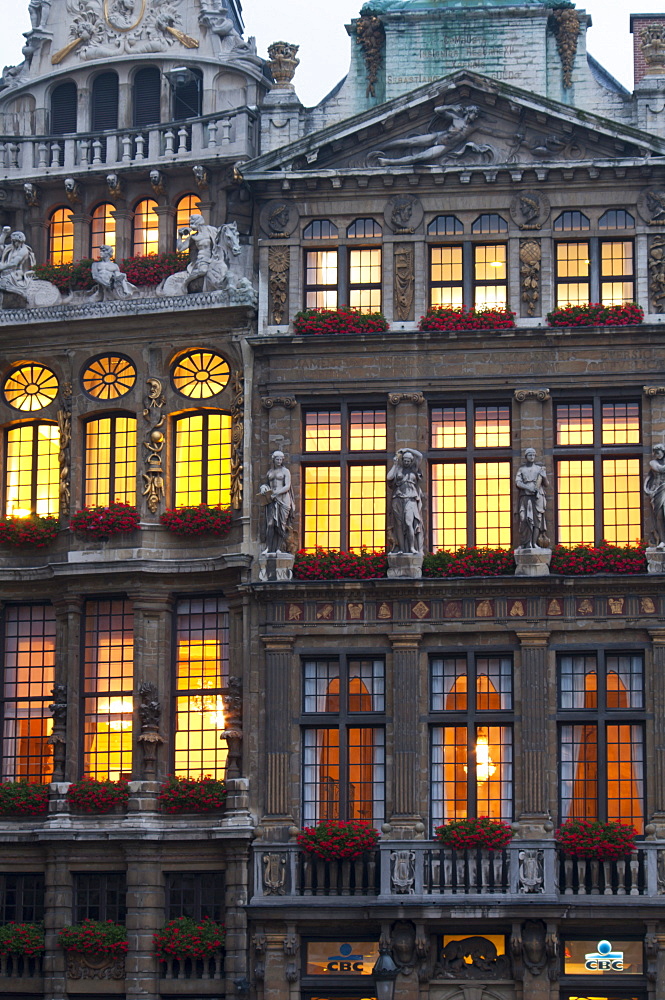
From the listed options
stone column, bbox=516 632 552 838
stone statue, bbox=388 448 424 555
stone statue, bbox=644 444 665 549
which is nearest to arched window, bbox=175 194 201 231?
stone statue, bbox=388 448 424 555

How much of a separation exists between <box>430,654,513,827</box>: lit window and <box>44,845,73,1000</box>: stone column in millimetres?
Answer: 7577

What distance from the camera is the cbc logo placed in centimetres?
4503

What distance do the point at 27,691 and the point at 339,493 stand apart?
25.7 ft

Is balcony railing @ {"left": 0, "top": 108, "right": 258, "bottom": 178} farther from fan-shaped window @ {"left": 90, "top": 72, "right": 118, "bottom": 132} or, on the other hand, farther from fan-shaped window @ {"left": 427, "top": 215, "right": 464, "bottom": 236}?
fan-shaped window @ {"left": 427, "top": 215, "right": 464, "bottom": 236}

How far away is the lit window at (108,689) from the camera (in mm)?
48094

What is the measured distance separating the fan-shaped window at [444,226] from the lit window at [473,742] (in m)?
8.91

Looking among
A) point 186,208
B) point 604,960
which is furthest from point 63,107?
point 604,960

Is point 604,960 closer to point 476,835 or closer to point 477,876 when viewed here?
point 477,876

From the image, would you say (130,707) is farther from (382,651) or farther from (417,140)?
(417,140)

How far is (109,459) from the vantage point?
4938 cm

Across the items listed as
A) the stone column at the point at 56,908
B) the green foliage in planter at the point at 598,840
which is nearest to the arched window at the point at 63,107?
the stone column at the point at 56,908

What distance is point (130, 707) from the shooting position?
48156mm

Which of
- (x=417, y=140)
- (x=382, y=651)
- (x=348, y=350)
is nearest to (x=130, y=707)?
(x=382, y=651)

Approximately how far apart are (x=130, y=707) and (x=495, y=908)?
875 centimetres
